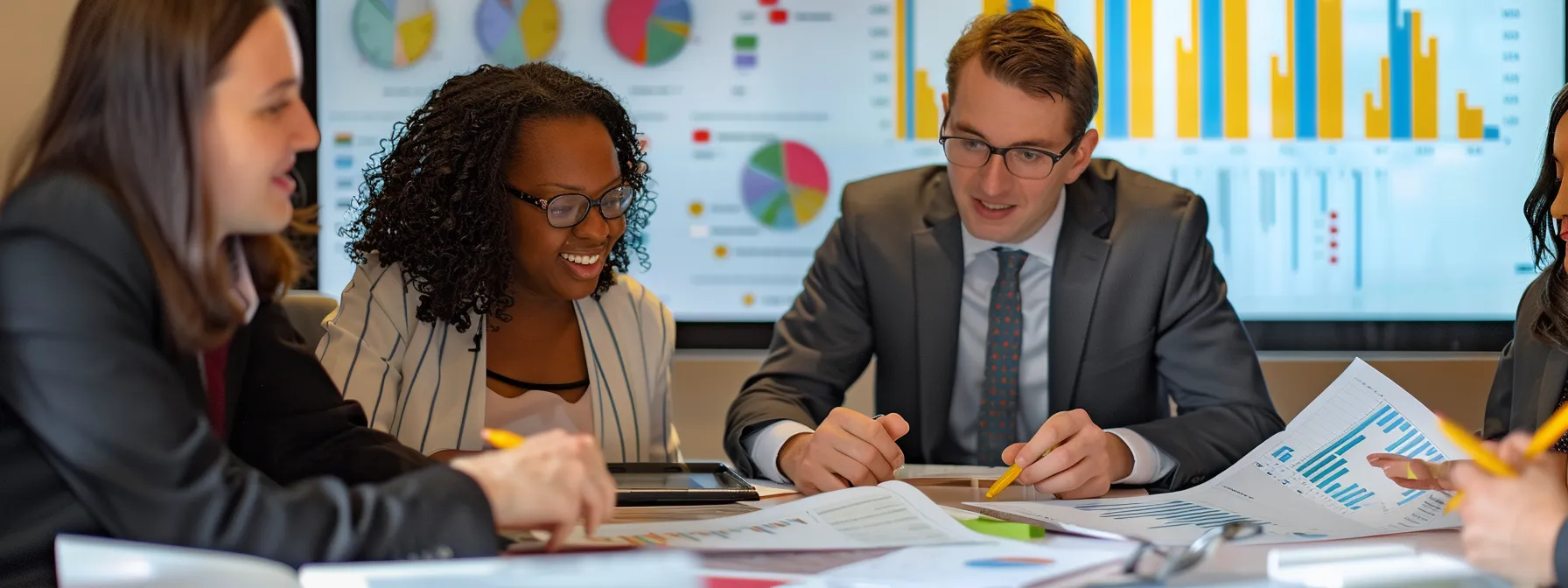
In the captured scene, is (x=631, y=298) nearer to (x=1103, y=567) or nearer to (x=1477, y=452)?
(x=1103, y=567)

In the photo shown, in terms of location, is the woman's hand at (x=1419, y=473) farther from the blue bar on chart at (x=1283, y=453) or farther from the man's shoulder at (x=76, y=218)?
the man's shoulder at (x=76, y=218)

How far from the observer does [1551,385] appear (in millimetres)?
1836

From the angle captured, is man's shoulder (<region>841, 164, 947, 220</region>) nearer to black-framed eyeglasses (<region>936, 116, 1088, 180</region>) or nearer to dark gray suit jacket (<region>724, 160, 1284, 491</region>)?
dark gray suit jacket (<region>724, 160, 1284, 491</region>)

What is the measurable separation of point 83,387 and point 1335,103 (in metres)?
2.78

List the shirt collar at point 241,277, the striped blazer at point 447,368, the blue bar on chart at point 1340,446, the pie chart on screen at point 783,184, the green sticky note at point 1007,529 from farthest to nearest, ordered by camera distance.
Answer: the pie chart on screen at point 783,184, the striped blazer at point 447,368, the blue bar on chart at point 1340,446, the green sticky note at point 1007,529, the shirt collar at point 241,277

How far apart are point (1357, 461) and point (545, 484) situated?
1.05 meters

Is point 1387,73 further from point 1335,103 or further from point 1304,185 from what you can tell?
point 1304,185

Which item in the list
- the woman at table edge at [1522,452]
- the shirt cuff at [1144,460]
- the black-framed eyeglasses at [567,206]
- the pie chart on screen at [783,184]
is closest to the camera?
the woman at table edge at [1522,452]

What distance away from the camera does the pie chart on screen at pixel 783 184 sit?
9.95 ft

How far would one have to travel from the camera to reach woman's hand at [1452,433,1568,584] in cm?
103

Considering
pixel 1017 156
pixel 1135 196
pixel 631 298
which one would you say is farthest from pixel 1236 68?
pixel 631 298

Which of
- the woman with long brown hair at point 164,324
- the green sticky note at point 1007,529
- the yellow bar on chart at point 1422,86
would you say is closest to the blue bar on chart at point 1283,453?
the green sticky note at point 1007,529

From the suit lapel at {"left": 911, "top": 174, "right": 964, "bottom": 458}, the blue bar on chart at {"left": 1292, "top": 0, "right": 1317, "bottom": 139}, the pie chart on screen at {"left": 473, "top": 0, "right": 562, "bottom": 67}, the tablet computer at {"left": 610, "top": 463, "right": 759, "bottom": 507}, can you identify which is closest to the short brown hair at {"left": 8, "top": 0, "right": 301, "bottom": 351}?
the tablet computer at {"left": 610, "top": 463, "right": 759, "bottom": 507}

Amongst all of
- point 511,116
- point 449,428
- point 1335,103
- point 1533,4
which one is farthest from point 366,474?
point 1533,4
